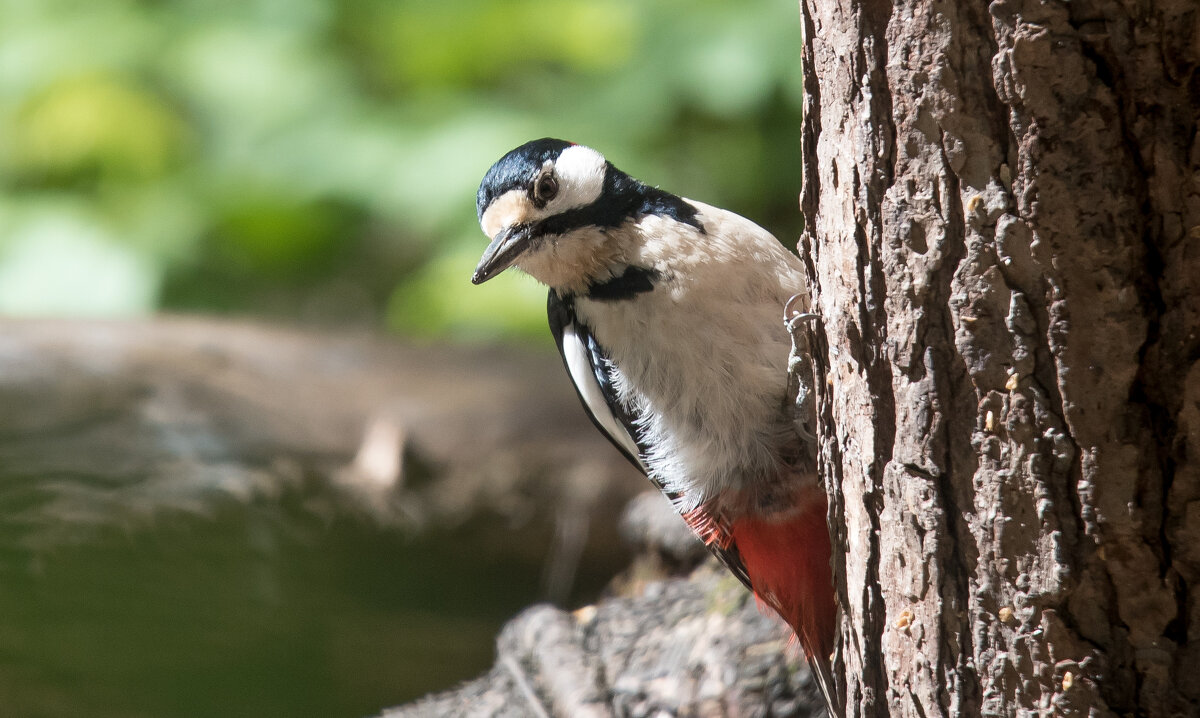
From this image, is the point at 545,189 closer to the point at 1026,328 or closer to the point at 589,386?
the point at 589,386

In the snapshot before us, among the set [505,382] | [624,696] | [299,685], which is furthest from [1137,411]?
[505,382]

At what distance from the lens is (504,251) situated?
1.71m

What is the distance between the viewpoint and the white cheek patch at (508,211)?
1.74m

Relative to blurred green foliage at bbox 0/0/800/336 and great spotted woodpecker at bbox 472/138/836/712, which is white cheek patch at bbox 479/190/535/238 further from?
blurred green foliage at bbox 0/0/800/336

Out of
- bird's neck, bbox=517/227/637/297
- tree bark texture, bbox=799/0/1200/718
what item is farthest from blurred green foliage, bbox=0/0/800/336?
tree bark texture, bbox=799/0/1200/718

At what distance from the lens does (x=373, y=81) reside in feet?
13.4

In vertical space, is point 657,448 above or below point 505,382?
below

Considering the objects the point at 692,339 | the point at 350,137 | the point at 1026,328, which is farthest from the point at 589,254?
the point at 350,137

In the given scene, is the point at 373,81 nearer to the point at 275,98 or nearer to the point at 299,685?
the point at 275,98

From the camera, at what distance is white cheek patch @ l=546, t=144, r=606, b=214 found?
1756 millimetres

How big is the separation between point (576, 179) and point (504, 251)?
177 mm

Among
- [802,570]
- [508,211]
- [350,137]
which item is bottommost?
[802,570]

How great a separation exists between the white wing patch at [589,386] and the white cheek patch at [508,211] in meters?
0.19

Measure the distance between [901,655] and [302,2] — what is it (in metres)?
3.63
